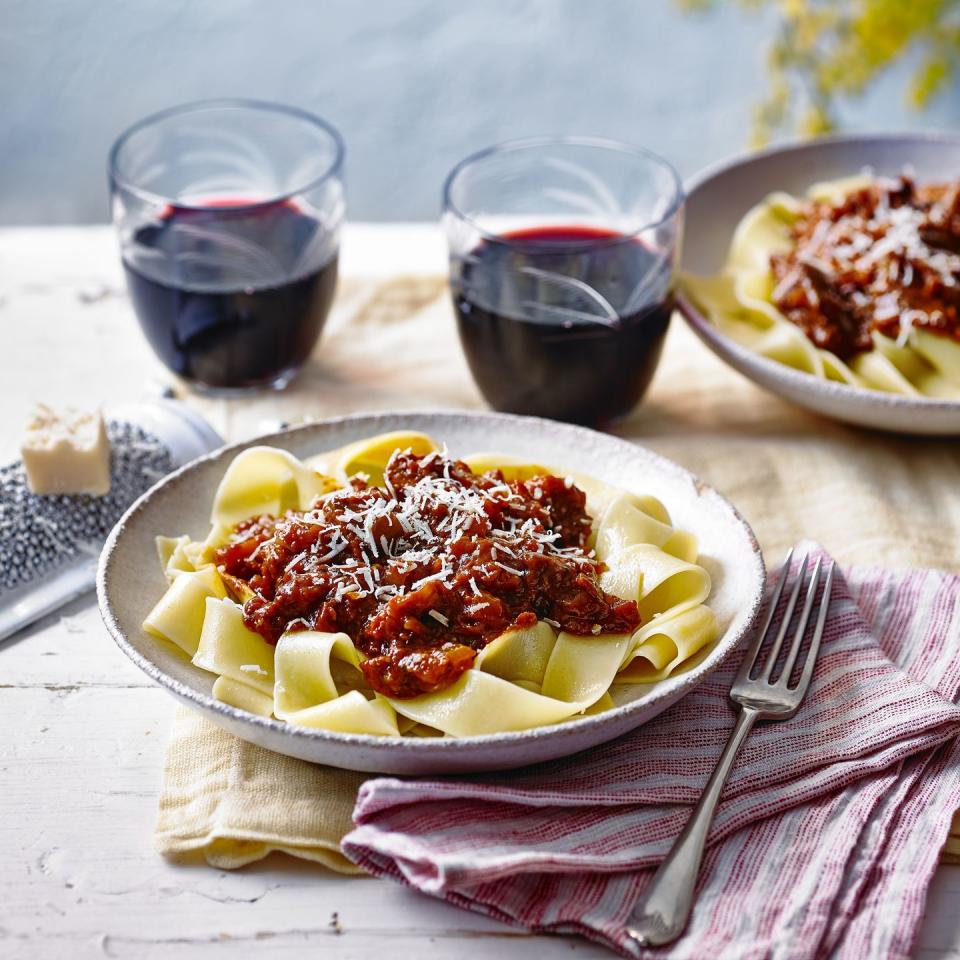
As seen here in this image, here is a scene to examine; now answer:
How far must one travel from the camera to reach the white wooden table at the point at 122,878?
9.05 feet

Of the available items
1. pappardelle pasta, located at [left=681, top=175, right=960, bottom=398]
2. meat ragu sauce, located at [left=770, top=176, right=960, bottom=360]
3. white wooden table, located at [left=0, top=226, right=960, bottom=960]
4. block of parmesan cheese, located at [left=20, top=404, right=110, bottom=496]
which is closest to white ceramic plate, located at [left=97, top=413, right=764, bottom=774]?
white wooden table, located at [left=0, top=226, right=960, bottom=960]

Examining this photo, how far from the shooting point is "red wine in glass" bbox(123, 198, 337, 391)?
464cm

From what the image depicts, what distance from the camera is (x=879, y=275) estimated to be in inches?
186

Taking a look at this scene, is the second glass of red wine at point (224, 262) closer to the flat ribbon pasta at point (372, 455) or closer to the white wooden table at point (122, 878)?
the flat ribbon pasta at point (372, 455)

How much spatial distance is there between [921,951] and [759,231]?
326cm

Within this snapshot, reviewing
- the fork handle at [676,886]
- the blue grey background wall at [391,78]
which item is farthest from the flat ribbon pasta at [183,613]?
the blue grey background wall at [391,78]

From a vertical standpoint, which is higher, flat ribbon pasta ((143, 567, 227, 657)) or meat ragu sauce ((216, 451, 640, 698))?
meat ragu sauce ((216, 451, 640, 698))

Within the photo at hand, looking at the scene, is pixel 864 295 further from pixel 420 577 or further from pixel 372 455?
pixel 420 577

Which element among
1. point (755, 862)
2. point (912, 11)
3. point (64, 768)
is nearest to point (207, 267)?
point (64, 768)

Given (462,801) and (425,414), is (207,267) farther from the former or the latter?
(462,801)

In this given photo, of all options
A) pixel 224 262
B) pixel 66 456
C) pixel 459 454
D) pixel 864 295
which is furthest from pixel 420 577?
pixel 864 295

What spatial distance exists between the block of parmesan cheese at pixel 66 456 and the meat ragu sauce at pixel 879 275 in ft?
8.12

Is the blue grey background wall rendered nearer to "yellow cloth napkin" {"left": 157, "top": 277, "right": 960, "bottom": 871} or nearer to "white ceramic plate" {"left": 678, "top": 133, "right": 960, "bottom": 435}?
"white ceramic plate" {"left": 678, "top": 133, "right": 960, "bottom": 435}

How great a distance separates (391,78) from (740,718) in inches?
310
